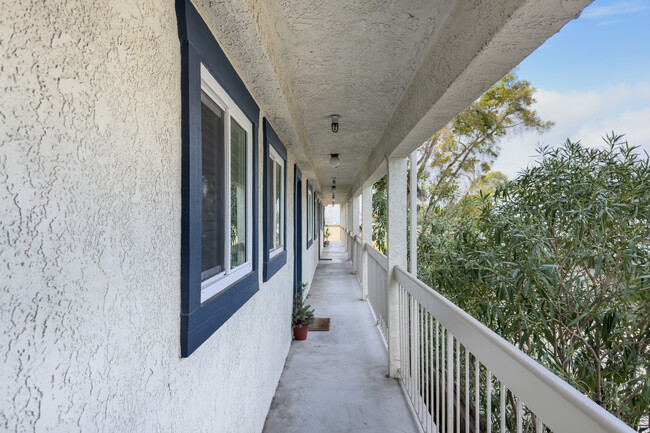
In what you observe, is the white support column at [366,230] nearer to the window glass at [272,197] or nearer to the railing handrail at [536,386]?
the window glass at [272,197]

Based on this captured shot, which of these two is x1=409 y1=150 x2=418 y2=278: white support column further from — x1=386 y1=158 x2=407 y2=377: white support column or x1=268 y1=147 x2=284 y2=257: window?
x1=268 y1=147 x2=284 y2=257: window

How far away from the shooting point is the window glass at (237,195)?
73.9 inches

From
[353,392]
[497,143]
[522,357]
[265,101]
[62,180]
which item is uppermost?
[497,143]

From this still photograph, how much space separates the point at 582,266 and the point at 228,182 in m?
2.28

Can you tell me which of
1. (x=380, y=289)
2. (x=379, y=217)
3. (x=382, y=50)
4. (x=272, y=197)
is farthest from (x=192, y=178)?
(x=379, y=217)

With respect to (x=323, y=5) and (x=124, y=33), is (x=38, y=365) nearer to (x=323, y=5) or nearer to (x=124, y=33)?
(x=124, y=33)

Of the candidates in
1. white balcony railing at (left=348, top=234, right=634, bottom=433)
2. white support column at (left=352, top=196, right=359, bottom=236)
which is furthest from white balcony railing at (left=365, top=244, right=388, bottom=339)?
white support column at (left=352, top=196, right=359, bottom=236)

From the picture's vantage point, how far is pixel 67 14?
66 centimetres

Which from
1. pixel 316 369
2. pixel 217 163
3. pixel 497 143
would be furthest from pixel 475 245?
pixel 497 143

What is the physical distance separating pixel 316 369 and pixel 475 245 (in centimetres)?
199

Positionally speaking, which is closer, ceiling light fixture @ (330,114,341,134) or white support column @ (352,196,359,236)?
ceiling light fixture @ (330,114,341,134)

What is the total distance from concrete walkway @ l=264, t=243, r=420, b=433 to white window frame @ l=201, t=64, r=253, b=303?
54.7 inches

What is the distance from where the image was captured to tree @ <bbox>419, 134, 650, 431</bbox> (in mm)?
1940

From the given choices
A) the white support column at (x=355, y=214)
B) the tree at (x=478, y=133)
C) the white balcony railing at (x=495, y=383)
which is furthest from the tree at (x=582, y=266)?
the white support column at (x=355, y=214)
